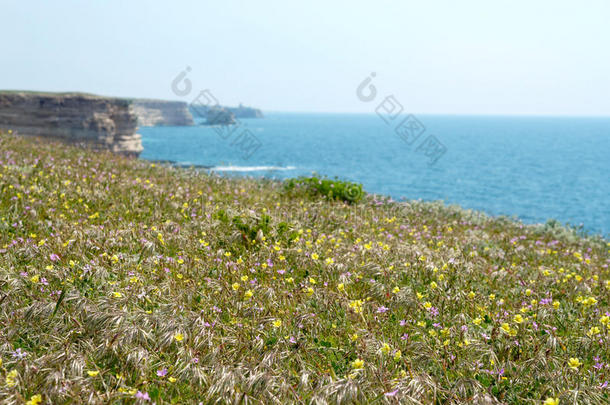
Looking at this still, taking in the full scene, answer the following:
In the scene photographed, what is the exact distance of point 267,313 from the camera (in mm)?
5113

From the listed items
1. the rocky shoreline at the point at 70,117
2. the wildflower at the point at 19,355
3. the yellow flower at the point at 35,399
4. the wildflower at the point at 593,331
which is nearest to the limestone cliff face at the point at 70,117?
the rocky shoreline at the point at 70,117

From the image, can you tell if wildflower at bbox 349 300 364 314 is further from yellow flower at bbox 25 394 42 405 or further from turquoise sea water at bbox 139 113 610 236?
turquoise sea water at bbox 139 113 610 236

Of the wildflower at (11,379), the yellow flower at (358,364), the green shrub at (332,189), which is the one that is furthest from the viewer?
the green shrub at (332,189)

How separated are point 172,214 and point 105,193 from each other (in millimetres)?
2008

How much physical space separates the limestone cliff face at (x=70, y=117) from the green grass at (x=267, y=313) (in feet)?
168

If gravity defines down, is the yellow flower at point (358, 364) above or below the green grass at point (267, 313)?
above

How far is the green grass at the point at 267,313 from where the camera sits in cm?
370

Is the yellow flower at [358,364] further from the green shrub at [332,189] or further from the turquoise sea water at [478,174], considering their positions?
the turquoise sea water at [478,174]

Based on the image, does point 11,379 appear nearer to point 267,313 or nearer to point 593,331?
point 267,313

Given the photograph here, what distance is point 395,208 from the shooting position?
13.1m

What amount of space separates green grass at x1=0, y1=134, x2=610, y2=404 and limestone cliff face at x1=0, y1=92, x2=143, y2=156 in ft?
168

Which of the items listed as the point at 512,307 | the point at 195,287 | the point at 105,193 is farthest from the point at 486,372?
the point at 105,193

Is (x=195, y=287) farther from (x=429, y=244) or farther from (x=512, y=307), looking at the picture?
(x=429, y=244)

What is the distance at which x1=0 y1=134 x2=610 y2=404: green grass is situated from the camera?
3.70 m
